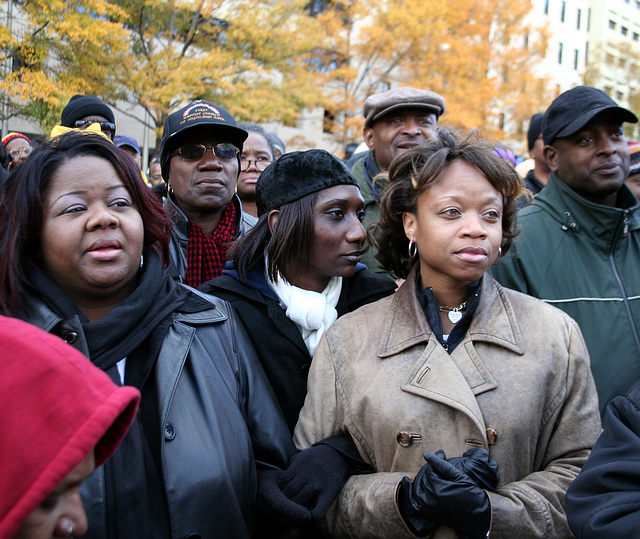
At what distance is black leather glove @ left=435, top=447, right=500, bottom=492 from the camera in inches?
76.5

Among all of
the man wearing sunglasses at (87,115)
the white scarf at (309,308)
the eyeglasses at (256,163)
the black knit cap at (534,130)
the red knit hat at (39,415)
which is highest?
the black knit cap at (534,130)

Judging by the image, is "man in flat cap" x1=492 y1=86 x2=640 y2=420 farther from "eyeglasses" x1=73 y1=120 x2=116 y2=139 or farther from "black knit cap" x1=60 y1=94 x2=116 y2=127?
"black knit cap" x1=60 y1=94 x2=116 y2=127

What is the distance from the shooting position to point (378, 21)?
19938mm

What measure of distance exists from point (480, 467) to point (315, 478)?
0.59 m

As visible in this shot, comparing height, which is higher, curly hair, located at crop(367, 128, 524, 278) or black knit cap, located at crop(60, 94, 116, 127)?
black knit cap, located at crop(60, 94, 116, 127)

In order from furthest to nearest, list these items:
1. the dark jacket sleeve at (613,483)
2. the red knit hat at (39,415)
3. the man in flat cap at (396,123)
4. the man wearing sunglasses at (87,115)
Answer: the man wearing sunglasses at (87,115) < the man in flat cap at (396,123) < the dark jacket sleeve at (613,483) < the red knit hat at (39,415)

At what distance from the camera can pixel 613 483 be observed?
65.5 inches

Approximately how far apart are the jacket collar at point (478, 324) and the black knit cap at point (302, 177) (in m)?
0.71

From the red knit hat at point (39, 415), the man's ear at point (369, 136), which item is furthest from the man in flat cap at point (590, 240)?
the red knit hat at point (39, 415)

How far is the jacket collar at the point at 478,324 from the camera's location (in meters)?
2.25

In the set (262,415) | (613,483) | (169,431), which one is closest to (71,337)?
(169,431)

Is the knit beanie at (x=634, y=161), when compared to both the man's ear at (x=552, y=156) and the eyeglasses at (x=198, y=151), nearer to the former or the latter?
the man's ear at (x=552, y=156)

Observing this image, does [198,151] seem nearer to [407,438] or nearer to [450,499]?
[407,438]

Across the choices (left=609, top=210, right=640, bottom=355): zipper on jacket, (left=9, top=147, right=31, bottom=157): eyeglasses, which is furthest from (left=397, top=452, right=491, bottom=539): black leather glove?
(left=9, top=147, right=31, bottom=157): eyeglasses
